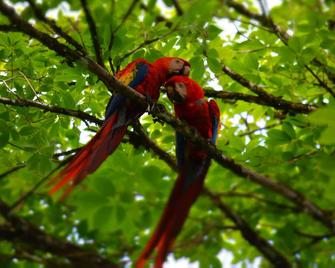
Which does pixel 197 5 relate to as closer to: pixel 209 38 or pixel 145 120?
pixel 209 38

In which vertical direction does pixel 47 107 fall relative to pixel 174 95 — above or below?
below

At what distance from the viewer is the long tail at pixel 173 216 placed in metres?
1.63

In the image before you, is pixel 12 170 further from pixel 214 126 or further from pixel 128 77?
pixel 214 126

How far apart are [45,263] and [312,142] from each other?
2.11 metres

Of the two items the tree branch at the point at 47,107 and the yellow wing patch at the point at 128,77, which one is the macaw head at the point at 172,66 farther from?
the tree branch at the point at 47,107

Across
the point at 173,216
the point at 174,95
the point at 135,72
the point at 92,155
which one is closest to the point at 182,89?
the point at 174,95

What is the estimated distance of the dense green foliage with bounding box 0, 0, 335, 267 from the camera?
6.72 feet

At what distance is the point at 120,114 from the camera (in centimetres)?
251

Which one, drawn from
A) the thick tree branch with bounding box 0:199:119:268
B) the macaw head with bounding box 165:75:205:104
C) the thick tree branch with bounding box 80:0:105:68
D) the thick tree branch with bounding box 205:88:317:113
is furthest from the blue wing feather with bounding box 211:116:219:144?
the thick tree branch with bounding box 0:199:119:268

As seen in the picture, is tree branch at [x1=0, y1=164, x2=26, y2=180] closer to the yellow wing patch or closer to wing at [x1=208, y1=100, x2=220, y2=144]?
the yellow wing patch

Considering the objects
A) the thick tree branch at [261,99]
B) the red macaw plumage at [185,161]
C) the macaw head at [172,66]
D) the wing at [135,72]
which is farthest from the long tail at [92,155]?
the thick tree branch at [261,99]

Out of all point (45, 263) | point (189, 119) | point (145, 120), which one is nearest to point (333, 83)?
point (189, 119)

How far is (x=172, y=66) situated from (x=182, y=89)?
197mm

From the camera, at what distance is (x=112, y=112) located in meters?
2.52
